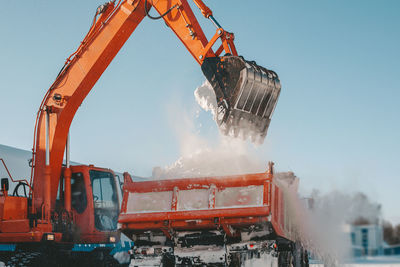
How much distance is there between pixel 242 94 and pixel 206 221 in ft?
6.52

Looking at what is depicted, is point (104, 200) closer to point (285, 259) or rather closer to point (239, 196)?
point (239, 196)

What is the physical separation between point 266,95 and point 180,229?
248cm

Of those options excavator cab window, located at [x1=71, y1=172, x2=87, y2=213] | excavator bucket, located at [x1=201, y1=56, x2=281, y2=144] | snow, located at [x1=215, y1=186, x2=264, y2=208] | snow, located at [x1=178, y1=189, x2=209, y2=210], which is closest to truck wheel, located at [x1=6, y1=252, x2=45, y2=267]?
excavator cab window, located at [x1=71, y1=172, x2=87, y2=213]

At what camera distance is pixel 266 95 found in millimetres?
7637

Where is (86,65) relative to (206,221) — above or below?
above

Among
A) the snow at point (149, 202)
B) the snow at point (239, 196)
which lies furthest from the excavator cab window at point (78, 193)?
the snow at point (239, 196)

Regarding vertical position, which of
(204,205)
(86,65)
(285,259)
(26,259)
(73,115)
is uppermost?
(86,65)

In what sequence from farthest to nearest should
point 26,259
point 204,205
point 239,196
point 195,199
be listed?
point 26,259 < point 195,199 < point 204,205 < point 239,196

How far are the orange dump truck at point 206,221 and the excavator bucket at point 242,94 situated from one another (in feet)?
2.49

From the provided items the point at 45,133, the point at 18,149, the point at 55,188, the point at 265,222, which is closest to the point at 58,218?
the point at 55,188

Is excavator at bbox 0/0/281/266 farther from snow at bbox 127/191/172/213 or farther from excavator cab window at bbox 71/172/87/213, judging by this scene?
snow at bbox 127/191/172/213

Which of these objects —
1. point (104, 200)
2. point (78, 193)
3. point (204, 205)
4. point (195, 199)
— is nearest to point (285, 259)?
point (204, 205)

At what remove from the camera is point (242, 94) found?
290 inches

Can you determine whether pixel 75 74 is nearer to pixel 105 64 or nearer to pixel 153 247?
pixel 105 64
